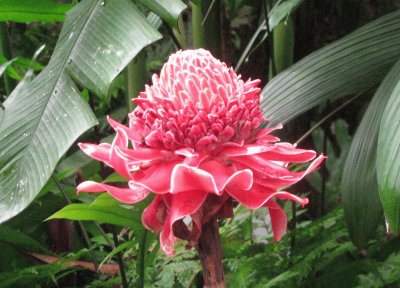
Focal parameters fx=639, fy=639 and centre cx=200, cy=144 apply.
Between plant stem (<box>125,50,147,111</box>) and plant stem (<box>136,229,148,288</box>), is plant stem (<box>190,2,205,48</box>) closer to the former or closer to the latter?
plant stem (<box>125,50,147,111</box>)

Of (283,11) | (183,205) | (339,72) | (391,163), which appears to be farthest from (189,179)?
(283,11)

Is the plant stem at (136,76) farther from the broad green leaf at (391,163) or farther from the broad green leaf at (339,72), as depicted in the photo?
the broad green leaf at (391,163)

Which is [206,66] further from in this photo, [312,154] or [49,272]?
[49,272]

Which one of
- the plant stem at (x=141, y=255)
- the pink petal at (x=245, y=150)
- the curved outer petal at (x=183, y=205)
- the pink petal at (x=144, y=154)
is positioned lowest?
the plant stem at (x=141, y=255)

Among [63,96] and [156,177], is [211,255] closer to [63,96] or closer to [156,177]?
[156,177]

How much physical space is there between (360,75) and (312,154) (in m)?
0.37

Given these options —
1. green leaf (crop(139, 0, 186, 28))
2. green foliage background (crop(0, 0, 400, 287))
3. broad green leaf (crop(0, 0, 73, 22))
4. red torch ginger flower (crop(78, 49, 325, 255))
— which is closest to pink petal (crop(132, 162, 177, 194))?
red torch ginger flower (crop(78, 49, 325, 255))

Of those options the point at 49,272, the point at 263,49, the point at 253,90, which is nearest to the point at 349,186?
the point at 253,90

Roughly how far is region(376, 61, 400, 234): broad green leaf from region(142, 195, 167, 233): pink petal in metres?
0.21

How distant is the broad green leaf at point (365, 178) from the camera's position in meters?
0.73

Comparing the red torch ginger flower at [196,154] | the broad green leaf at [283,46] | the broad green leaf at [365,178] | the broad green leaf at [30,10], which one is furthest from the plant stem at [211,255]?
the broad green leaf at [283,46]

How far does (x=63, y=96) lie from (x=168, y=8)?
6.2 inches

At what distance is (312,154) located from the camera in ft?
1.67

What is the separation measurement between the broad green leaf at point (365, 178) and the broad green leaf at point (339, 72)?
0.23 ft
